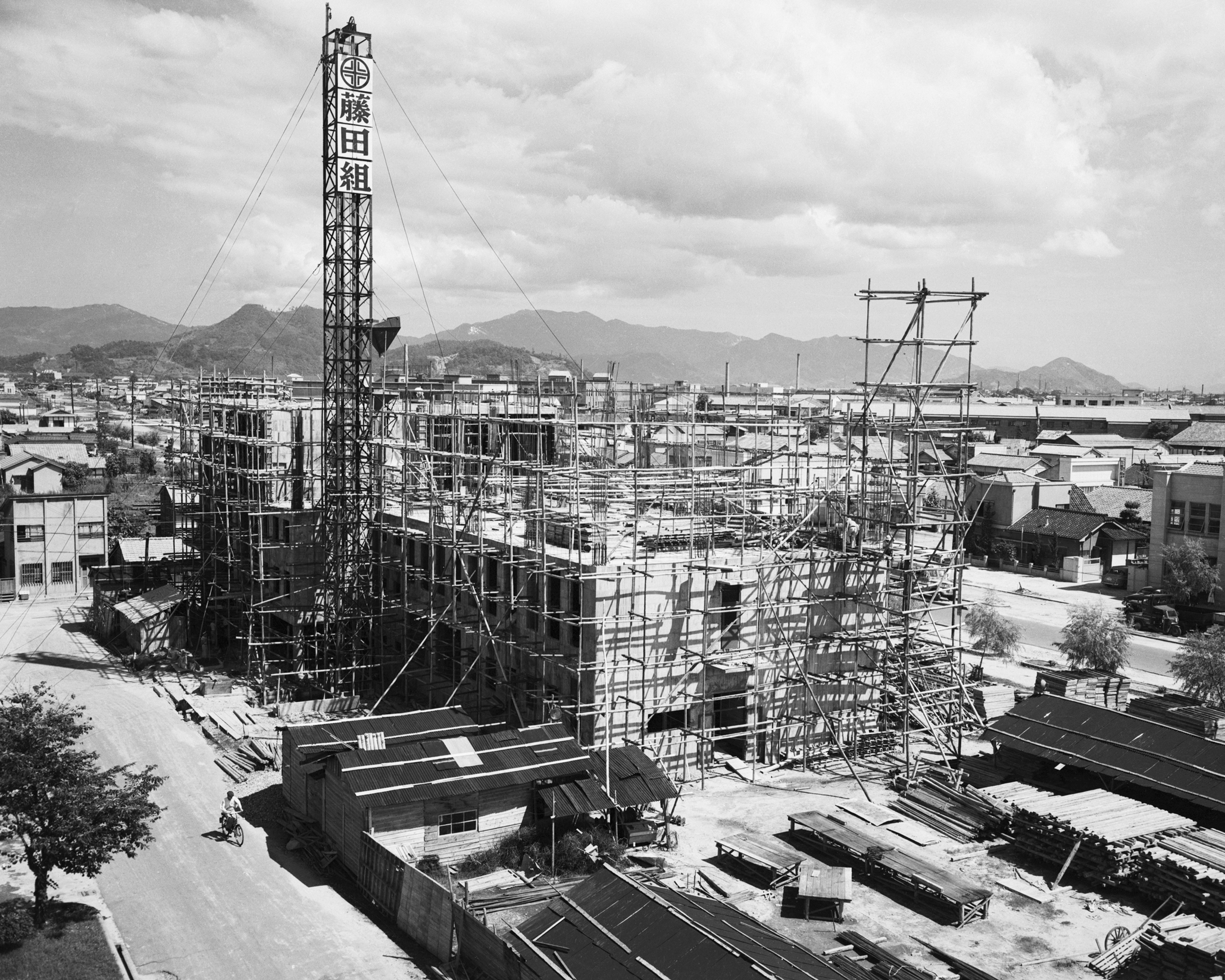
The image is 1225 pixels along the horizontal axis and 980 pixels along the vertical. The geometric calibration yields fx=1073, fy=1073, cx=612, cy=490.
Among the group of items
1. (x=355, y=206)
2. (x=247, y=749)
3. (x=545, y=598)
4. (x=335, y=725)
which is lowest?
(x=247, y=749)

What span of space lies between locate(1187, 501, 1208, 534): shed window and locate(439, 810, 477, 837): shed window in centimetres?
4246

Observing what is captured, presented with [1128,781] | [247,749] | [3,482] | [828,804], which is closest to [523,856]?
[828,804]

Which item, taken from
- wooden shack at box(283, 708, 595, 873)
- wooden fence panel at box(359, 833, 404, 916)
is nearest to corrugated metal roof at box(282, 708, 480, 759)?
wooden shack at box(283, 708, 595, 873)

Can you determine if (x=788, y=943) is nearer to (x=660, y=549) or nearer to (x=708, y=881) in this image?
(x=708, y=881)

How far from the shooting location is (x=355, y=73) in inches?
1367

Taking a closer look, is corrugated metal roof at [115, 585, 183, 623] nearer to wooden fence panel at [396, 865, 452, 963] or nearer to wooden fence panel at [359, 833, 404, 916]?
wooden fence panel at [359, 833, 404, 916]

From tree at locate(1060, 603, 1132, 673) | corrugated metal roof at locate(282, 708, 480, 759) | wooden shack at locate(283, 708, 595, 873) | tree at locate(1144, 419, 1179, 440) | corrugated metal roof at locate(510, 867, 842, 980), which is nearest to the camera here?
corrugated metal roof at locate(510, 867, 842, 980)

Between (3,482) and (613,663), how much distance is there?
163 feet

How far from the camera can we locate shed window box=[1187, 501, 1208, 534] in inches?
2028

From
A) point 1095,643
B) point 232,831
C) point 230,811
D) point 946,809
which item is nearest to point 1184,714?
point 1095,643

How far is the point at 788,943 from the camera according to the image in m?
17.4

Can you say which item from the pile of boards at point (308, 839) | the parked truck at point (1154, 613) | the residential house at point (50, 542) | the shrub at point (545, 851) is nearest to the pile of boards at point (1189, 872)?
the shrub at point (545, 851)

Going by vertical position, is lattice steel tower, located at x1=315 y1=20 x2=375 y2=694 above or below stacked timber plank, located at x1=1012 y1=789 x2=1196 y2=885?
above

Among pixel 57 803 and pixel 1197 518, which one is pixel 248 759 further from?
pixel 1197 518
